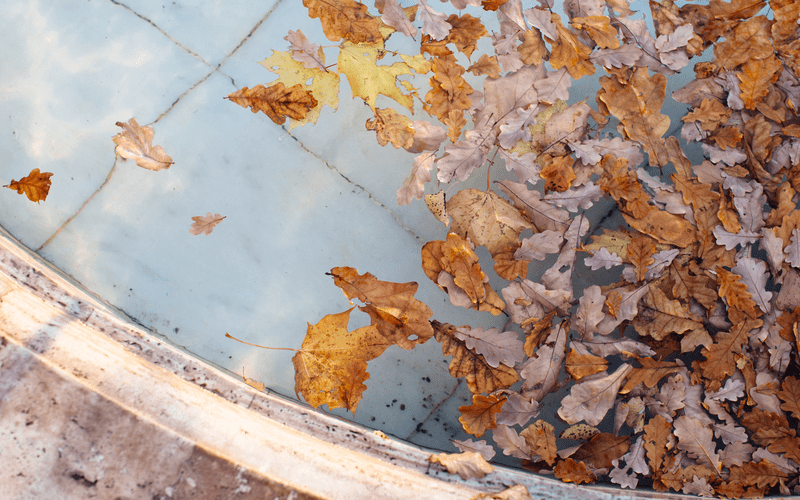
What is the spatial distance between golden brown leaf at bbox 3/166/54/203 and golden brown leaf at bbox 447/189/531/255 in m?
1.28

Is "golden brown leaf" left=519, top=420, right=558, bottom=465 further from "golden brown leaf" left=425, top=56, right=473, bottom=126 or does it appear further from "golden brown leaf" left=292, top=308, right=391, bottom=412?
"golden brown leaf" left=425, top=56, right=473, bottom=126

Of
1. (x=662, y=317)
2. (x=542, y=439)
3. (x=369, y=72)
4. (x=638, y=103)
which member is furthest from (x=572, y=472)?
(x=369, y=72)

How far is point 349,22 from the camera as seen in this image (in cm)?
138

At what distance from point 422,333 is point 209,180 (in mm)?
839

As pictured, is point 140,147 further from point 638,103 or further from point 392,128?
point 638,103

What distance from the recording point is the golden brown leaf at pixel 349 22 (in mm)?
1374

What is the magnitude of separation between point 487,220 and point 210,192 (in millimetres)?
A: 886

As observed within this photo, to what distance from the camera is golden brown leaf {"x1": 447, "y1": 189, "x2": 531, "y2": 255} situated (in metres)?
1.29

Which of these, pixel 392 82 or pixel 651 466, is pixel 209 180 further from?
pixel 651 466

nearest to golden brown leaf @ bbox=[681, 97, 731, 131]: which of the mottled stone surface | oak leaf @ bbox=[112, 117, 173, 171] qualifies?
the mottled stone surface

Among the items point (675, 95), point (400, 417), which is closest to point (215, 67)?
point (400, 417)

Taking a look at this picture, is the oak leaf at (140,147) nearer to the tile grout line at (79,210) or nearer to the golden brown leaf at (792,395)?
the tile grout line at (79,210)

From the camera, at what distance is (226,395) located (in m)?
1.21

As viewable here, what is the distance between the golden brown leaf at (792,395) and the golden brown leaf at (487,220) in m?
0.81
